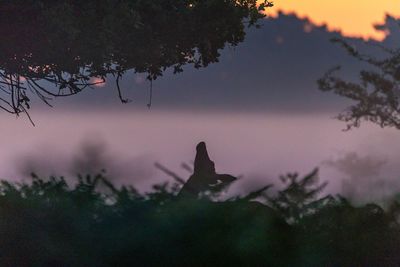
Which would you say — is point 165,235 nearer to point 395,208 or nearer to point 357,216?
point 357,216

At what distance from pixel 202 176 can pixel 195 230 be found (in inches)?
71.9

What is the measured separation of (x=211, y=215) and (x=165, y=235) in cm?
34

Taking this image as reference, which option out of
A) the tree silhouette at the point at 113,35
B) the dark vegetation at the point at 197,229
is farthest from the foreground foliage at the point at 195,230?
the tree silhouette at the point at 113,35

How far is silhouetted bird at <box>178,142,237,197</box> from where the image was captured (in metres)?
5.55

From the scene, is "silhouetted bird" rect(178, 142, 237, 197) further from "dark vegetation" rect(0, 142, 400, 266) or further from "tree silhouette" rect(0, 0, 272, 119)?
"tree silhouette" rect(0, 0, 272, 119)

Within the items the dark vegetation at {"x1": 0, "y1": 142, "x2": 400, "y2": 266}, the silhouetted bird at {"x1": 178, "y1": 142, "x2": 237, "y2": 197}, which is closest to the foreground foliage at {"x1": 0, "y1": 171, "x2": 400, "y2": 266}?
the dark vegetation at {"x1": 0, "y1": 142, "x2": 400, "y2": 266}

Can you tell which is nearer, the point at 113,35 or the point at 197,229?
the point at 197,229

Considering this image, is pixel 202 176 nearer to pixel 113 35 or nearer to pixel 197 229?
pixel 197 229

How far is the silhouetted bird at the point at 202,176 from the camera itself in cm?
555

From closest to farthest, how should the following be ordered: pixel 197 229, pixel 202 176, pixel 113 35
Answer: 1. pixel 197 229
2. pixel 202 176
3. pixel 113 35

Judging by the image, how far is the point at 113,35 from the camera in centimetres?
1304

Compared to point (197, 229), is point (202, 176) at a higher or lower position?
higher

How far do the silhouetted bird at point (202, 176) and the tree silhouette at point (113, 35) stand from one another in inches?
213

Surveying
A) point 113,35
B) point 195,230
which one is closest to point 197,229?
point 195,230
